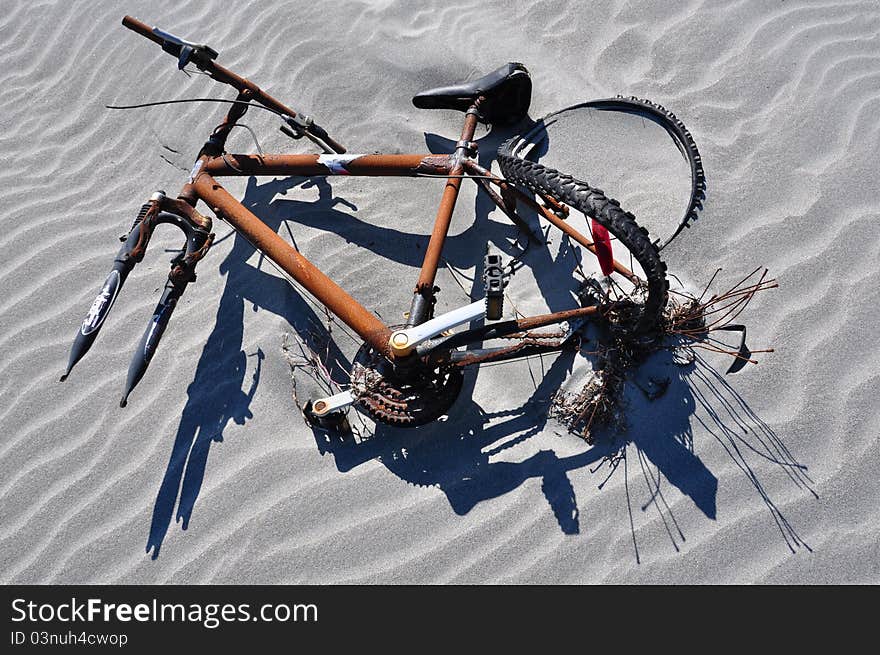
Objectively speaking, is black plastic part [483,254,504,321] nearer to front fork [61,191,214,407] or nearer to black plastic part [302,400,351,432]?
black plastic part [302,400,351,432]

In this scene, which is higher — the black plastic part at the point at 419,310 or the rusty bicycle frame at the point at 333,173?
the rusty bicycle frame at the point at 333,173

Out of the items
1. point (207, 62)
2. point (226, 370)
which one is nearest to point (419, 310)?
point (226, 370)

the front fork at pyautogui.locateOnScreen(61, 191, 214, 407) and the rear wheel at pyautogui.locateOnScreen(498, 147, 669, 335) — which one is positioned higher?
the front fork at pyautogui.locateOnScreen(61, 191, 214, 407)

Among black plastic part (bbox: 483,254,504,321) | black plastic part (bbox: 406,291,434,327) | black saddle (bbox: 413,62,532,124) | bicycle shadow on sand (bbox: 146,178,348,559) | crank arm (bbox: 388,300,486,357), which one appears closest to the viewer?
black plastic part (bbox: 483,254,504,321)

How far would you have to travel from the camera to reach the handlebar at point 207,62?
3.30 metres

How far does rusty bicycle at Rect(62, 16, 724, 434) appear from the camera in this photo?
8.42 ft

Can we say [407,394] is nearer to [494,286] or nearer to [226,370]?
[494,286]

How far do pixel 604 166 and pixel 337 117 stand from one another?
6.53 ft

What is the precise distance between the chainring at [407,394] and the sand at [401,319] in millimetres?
214

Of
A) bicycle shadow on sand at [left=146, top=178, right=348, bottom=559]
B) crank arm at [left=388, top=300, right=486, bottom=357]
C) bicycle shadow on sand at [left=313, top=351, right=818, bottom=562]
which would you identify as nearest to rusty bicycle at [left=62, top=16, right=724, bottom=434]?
crank arm at [left=388, top=300, right=486, bottom=357]

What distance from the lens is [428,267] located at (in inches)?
117

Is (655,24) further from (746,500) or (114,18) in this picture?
(114,18)

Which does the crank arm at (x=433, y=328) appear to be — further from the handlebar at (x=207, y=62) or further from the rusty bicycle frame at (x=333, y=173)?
the handlebar at (x=207, y=62)

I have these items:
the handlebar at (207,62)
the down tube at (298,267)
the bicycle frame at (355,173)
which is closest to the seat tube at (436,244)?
the bicycle frame at (355,173)
